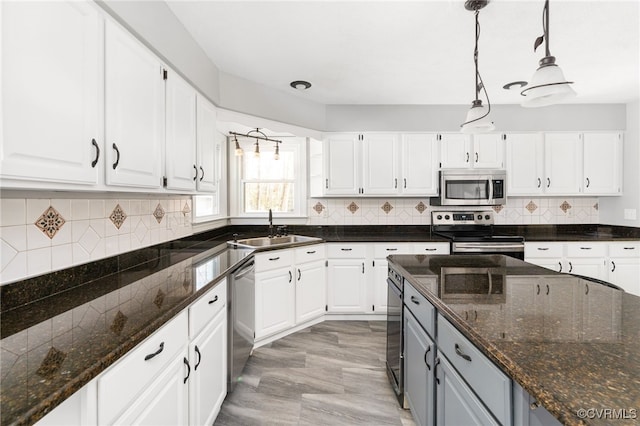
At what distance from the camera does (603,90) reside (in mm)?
3232

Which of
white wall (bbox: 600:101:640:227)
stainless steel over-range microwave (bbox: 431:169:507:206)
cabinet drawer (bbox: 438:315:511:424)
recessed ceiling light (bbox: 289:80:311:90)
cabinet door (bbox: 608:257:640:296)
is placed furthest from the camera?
stainless steel over-range microwave (bbox: 431:169:507:206)

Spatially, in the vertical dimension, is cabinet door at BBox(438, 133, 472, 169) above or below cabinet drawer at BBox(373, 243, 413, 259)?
above

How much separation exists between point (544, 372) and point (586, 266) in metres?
3.65

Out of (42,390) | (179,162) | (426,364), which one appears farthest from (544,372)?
(179,162)

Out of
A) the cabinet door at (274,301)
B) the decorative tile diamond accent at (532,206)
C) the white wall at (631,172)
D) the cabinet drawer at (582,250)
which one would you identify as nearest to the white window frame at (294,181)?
the cabinet door at (274,301)

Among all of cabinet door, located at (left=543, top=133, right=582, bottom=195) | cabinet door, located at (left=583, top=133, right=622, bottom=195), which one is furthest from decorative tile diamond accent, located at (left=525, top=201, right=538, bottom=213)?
cabinet door, located at (left=583, top=133, right=622, bottom=195)

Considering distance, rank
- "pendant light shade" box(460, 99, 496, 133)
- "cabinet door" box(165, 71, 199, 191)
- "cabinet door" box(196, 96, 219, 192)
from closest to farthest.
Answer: "pendant light shade" box(460, 99, 496, 133), "cabinet door" box(165, 71, 199, 191), "cabinet door" box(196, 96, 219, 192)

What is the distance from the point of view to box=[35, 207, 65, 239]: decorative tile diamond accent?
4.25 feet

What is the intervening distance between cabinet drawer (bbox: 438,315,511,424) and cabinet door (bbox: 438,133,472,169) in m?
2.76

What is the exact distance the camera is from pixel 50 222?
1336mm

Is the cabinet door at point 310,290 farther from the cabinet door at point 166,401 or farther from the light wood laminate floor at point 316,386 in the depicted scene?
the cabinet door at point 166,401

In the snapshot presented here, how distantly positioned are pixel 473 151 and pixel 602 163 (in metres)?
1.57

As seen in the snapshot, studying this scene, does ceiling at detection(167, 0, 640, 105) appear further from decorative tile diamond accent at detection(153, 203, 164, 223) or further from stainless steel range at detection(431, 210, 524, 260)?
stainless steel range at detection(431, 210, 524, 260)

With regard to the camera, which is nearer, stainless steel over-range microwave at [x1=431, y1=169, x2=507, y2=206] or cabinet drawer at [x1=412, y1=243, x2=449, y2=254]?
cabinet drawer at [x1=412, y1=243, x2=449, y2=254]
